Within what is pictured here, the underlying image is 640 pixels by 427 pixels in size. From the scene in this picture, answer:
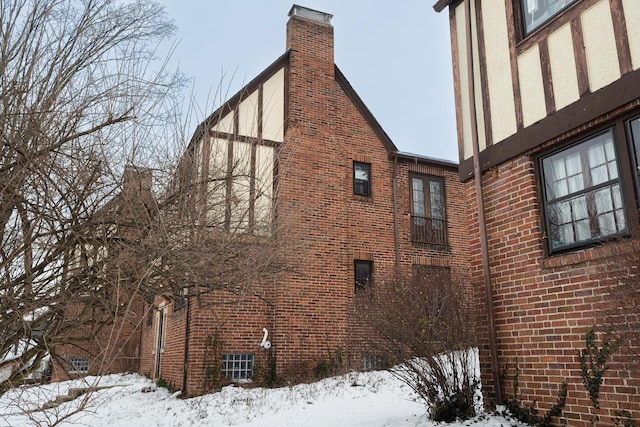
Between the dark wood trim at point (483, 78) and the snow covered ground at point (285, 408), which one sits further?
the snow covered ground at point (285, 408)

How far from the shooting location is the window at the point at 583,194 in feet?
19.0

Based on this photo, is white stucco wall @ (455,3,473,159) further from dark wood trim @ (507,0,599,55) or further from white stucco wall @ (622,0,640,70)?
white stucco wall @ (622,0,640,70)

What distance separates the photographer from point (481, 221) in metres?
7.24

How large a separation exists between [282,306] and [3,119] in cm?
963

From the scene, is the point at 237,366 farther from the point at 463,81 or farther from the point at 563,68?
the point at 563,68

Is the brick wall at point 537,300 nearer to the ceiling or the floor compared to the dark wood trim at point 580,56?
nearer to the floor

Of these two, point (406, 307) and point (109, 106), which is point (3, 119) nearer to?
point (109, 106)

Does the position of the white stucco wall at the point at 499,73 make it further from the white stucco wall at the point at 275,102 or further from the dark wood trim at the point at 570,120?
the white stucco wall at the point at 275,102

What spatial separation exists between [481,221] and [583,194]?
4.74 feet

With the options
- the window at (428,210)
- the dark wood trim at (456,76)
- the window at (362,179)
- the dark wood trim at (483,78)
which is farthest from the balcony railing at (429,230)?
the dark wood trim at (483,78)

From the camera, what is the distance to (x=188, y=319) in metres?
12.7

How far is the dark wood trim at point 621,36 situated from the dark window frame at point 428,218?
33.1 ft

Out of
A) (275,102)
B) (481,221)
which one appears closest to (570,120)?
(481,221)

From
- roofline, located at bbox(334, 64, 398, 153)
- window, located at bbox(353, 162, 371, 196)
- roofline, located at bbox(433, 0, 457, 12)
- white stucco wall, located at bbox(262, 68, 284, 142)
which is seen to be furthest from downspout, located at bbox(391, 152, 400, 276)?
roofline, located at bbox(433, 0, 457, 12)
